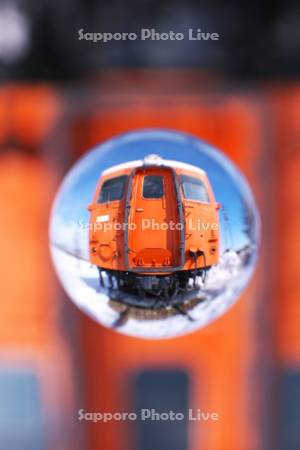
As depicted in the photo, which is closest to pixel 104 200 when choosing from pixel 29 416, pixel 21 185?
pixel 21 185

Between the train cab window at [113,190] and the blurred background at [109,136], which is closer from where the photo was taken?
the train cab window at [113,190]

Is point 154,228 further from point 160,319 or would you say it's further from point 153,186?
point 160,319

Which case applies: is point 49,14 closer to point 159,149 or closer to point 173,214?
point 159,149

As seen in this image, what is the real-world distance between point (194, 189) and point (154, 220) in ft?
0.35

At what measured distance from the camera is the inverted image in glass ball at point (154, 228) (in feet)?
2.91

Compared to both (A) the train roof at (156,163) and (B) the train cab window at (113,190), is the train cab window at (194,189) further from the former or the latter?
(B) the train cab window at (113,190)

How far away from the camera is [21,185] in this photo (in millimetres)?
1094

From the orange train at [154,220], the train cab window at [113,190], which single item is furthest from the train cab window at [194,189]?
the train cab window at [113,190]

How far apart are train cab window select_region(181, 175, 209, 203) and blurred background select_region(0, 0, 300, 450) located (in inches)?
8.7

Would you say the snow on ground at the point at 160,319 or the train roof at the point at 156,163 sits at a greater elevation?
the train roof at the point at 156,163

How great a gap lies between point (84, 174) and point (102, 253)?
0.19m

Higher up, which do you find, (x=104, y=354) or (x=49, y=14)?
(x=49, y=14)

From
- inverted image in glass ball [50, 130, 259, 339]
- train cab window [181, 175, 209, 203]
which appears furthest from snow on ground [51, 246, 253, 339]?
train cab window [181, 175, 209, 203]

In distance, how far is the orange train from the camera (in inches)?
34.8
